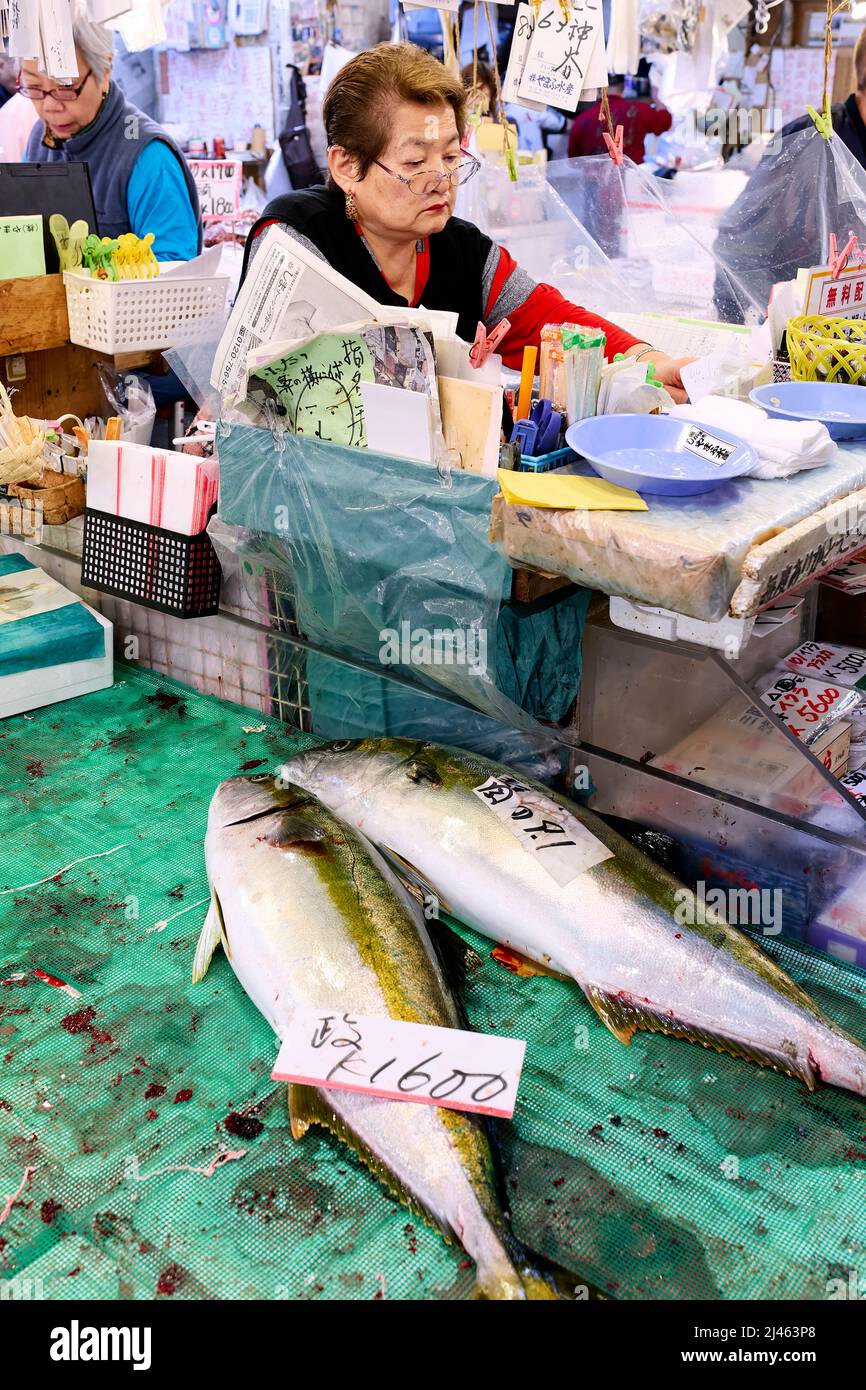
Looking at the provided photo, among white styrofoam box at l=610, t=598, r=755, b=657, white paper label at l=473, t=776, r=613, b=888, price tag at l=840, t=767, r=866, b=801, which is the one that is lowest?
price tag at l=840, t=767, r=866, b=801

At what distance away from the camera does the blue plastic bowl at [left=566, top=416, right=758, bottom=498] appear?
6.08 feet

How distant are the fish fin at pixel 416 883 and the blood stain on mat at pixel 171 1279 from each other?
0.77 metres

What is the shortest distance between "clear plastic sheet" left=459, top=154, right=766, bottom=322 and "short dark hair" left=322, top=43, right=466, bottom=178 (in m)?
1.62

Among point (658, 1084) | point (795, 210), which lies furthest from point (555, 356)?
point (795, 210)

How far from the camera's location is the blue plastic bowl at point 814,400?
7.32 feet

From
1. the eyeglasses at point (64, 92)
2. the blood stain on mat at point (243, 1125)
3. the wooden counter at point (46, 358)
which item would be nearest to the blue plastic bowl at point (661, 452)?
the blood stain on mat at point (243, 1125)

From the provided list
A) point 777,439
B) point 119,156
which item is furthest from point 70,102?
point 777,439

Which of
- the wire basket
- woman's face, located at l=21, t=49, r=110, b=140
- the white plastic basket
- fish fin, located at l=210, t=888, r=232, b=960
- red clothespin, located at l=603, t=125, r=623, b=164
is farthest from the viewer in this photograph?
red clothespin, located at l=603, t=125, r=623, b=164

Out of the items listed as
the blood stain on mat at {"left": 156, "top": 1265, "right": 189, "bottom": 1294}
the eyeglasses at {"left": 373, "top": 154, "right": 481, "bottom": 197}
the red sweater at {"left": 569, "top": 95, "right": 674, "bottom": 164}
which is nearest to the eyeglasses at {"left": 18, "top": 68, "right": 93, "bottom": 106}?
the eyeglasses at {"left": 373, "top": 154, "right": 481, "bottom": 197}

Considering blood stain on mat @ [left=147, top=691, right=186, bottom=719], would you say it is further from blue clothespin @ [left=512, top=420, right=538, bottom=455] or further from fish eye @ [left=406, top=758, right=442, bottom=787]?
blue clothespin @ [left=512, top=420, right=538, bottom=455]

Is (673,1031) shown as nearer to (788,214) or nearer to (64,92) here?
(788,214)

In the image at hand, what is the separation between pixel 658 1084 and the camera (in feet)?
5.72

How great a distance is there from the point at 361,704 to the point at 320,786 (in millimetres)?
359

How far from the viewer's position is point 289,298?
2.27 meters
